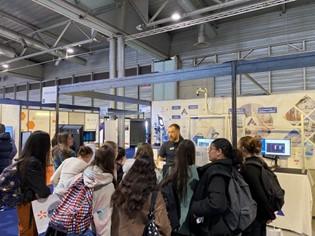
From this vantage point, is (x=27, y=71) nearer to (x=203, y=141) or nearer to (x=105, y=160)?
(x=203, y=141)

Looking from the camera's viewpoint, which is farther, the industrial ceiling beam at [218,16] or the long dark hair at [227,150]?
the industrial ceiling beam at [218,16]

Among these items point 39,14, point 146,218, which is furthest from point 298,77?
point 39,14

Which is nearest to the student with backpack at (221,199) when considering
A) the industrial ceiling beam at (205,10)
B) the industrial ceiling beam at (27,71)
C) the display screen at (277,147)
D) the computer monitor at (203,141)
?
the display screen at (277,147)

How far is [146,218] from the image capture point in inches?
68.6

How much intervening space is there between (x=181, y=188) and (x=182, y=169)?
13cm

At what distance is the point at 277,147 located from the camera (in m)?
4.76

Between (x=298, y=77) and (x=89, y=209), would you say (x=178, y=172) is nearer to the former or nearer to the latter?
(x=89, y=209)

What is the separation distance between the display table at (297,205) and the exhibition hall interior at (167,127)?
0.05 feet

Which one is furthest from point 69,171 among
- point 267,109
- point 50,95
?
point 267,109

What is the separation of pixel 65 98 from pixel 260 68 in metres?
10.2

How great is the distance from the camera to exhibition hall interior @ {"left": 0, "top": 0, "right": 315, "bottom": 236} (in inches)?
76.9

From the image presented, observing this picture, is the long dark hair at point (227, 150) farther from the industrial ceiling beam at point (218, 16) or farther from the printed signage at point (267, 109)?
the industrial ceiling beam at point (218, 16)

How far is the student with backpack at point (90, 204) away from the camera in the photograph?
189 centimetres

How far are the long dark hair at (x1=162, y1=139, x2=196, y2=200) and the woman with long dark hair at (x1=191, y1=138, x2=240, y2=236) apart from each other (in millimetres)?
99
